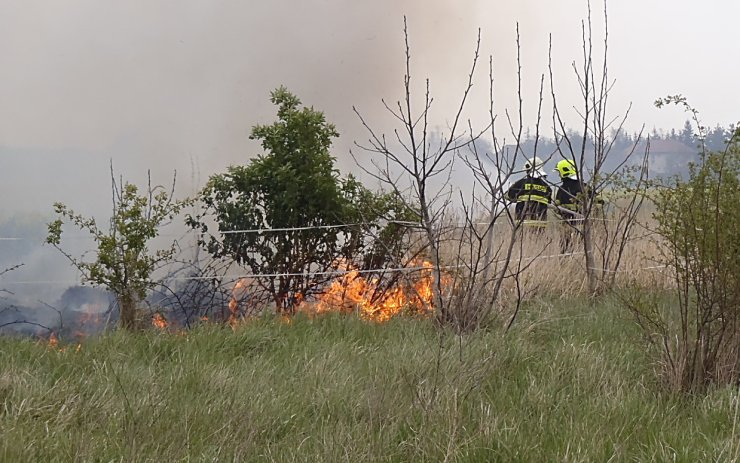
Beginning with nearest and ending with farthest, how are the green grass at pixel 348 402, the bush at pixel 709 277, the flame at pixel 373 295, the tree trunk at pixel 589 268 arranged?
1. the green grass at pixel 348 402
2. the bush at pixel 709 277
3. the flame at pixel 373 295
4. the tree trunk at pixel 589 268

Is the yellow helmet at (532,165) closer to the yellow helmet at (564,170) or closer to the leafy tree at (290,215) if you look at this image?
the leafy tree at (290,215)

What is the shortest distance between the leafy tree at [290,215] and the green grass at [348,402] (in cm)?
163

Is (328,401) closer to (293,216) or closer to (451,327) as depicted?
(451,327)

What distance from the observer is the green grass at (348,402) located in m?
3.62

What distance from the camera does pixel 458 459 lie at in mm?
3541

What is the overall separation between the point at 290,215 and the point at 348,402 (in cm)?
350

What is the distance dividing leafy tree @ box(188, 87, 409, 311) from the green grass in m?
1.63

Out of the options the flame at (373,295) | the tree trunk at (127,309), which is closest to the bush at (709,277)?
the flame at (373,295)

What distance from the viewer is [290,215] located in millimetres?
7613

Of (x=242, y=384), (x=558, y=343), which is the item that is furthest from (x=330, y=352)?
(x=558, y=343)

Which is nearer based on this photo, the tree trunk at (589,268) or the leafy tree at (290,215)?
the leafy tree at (290,215)

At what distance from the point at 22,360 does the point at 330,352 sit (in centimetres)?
199

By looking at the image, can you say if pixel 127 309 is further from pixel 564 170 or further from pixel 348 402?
pixel 564 170

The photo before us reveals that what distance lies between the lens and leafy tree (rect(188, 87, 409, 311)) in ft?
24.7
